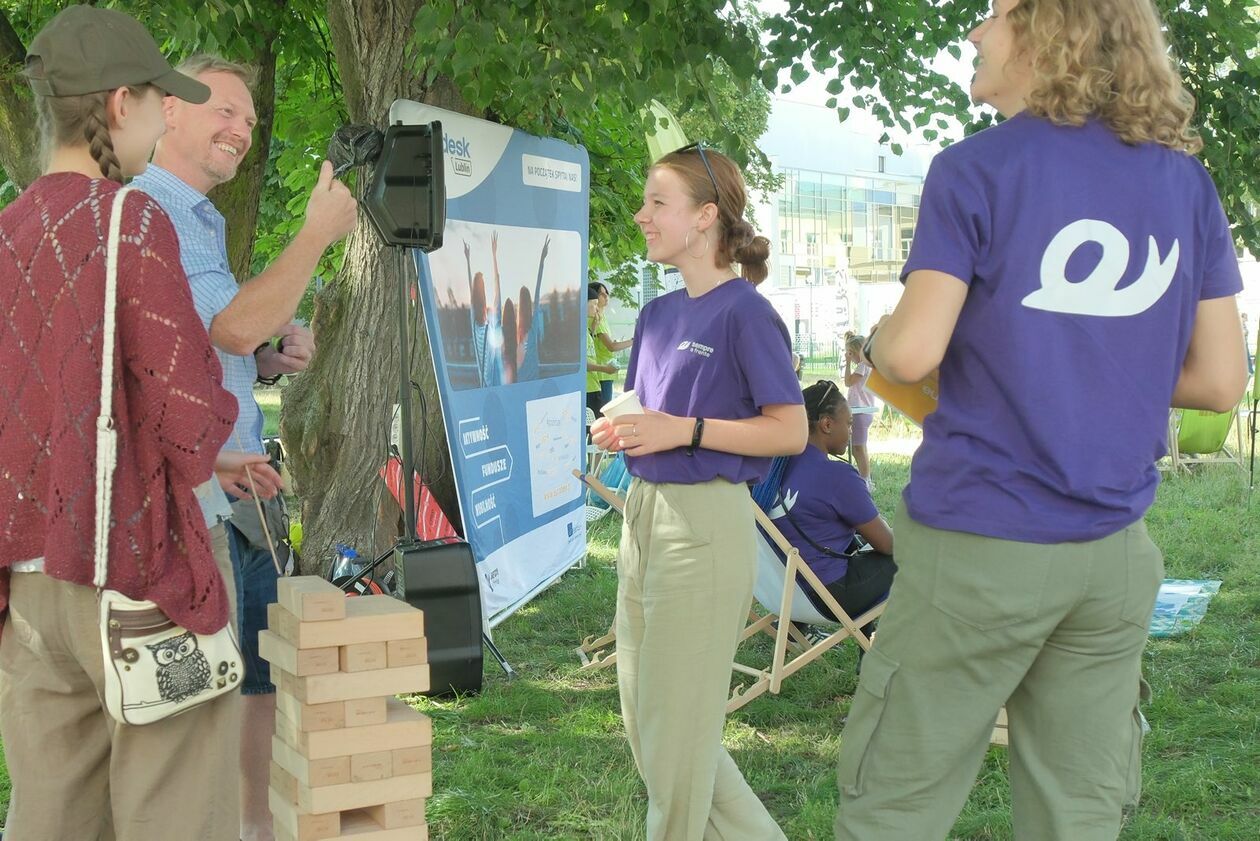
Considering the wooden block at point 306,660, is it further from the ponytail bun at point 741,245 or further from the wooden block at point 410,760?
the ponytail bun at point 741,245

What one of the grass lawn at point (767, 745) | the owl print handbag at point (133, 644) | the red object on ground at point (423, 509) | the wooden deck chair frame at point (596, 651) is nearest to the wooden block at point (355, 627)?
the owl print handbag at point (133, 644)

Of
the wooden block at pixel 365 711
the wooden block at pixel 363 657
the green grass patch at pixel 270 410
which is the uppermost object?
the wooden block at pixel 363 657

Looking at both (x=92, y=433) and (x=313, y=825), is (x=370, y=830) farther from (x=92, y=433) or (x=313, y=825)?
(x=92, y=433)

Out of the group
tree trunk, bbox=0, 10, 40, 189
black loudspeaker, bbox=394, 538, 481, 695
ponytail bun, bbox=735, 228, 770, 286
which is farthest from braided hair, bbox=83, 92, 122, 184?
tree trunk, bbox=0, 10, 40, 189

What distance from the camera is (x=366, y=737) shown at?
99.5 inches

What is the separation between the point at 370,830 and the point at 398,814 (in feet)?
0.21

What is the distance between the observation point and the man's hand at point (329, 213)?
7.19 feet

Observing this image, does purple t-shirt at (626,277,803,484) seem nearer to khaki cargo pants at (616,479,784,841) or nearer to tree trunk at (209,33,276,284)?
khaki cargo pants at (616,479,784,841)

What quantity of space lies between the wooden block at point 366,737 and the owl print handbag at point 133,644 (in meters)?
0.61

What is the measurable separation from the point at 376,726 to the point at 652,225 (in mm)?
1301

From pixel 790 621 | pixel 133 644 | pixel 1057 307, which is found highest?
pixel 1057 307

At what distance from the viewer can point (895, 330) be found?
6.13 feet

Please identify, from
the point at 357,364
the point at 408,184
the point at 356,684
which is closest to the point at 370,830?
the point at 356,684

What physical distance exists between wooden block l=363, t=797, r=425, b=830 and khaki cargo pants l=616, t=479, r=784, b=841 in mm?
549
